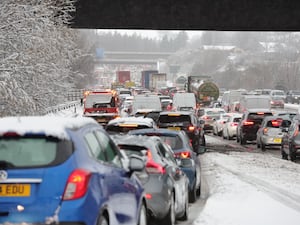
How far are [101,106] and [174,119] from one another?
1473cm

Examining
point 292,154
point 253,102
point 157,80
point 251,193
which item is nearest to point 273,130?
point 292,154

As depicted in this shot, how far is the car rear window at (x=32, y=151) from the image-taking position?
688cm

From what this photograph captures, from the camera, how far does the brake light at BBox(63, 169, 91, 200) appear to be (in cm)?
666

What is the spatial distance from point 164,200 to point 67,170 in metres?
3.85

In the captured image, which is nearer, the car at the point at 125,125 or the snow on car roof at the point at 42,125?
the snow on car roof at the point at 42,125

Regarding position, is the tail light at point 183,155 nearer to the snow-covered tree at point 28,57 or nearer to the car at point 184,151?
the car at point 184,151

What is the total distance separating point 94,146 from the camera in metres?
7.45

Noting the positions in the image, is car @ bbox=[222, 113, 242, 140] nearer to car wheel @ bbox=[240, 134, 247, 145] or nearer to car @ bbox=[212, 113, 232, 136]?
car @ bbox=[212, 113, 232, 136]

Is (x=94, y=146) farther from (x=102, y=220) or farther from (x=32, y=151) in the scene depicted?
(x=102, y=220)

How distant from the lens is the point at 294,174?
19.0 metres

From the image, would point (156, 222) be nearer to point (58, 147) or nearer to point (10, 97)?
point (58, 147)

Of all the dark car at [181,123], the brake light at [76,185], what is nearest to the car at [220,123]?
the dark car at [181,123]

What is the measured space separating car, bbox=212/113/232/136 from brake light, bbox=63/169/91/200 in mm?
36560

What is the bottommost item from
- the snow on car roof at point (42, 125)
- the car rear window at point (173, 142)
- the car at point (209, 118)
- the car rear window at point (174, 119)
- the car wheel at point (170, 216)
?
the car at point (209, 118)
